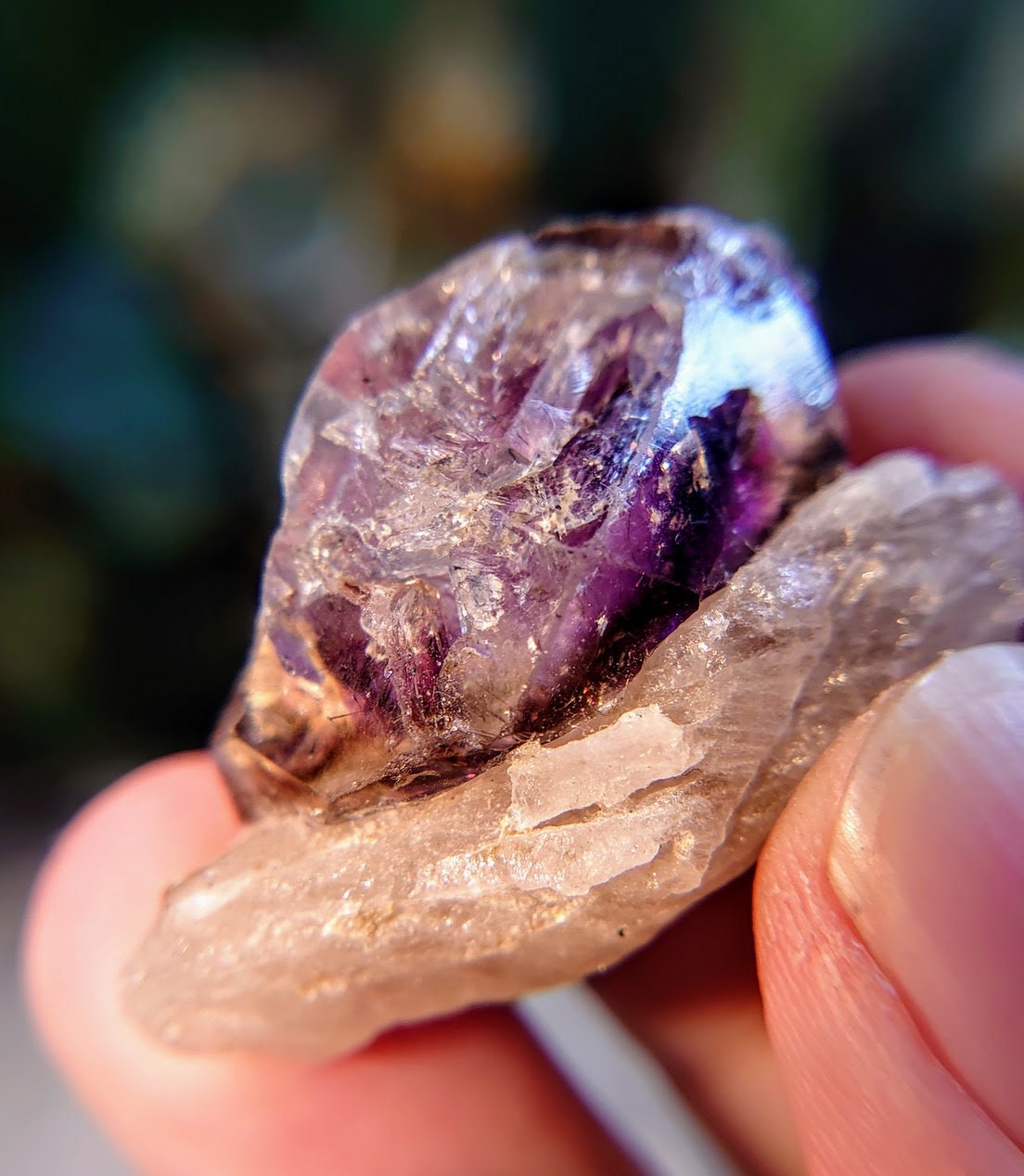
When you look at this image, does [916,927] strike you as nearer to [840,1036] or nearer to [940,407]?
[840,1036]

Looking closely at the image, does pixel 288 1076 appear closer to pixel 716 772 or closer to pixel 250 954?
pixel 250 954

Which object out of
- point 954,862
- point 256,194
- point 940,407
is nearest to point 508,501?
point 954,862

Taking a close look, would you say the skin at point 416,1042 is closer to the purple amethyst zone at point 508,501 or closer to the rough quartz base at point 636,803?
the rough quartz base at point 636,803

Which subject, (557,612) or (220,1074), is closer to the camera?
(557,612)

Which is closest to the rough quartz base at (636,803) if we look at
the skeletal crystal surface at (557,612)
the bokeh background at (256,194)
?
the skeletal crystal surface at (557,612)

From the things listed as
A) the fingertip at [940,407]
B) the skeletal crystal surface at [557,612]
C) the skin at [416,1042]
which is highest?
the skeletal crystal surface at [557,612]

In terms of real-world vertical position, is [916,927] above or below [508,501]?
below

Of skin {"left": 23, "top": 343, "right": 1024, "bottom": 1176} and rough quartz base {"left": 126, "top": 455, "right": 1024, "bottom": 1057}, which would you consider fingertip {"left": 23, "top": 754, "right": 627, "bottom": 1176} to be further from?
rough quartz base {"left": 126, "top": 455, "right": 1024, "bottom": 1057}
